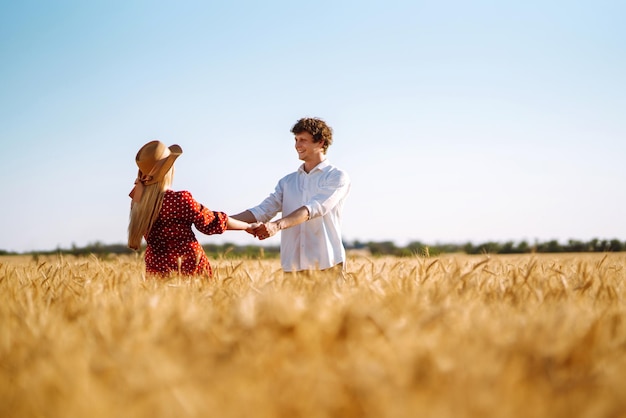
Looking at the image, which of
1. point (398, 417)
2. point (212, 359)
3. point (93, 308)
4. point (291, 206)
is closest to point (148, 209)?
point (291, 206)

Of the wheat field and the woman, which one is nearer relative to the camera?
the wheat field

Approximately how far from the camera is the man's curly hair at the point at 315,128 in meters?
4.74

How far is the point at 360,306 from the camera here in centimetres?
168

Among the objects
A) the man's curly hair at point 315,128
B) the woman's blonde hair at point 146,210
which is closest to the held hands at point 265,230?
the woman's blonde hair at point 146,210

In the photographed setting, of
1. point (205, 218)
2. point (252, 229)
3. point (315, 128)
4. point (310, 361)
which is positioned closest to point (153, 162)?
point (205, 218)

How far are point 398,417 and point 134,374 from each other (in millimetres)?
572

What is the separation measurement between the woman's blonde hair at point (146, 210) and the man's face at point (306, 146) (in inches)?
48.4

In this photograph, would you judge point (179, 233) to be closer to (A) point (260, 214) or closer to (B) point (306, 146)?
(A) point (260, 214)

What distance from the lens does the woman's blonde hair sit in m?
3.88

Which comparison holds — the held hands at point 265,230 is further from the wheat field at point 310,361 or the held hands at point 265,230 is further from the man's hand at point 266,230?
the wheat field at point 310,361

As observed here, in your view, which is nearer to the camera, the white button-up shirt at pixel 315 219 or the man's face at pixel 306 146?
the white button-up shirt at pixel 315 219

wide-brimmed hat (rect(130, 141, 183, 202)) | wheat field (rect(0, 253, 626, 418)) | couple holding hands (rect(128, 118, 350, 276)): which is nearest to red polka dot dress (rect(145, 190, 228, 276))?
couple holding hands (rect(128, 118, 350, 276))

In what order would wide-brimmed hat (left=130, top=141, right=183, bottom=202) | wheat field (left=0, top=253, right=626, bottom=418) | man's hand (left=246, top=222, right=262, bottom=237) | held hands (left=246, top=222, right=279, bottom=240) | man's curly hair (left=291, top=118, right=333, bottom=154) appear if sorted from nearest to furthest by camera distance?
wheat field (left=0, top=253, right=626, bottom=418), wide-brimmed hat (left=130, top=141, right=183, bottom=202), held hands (left=246, top=222, right=279, bottom=240), man's hand (left=246, top=222, right=262, bottom=237), man's curly hair (left=291, top=118, right=333, bottom=154)

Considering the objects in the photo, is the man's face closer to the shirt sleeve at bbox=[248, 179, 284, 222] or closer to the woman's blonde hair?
the shirt sleeve at bbox=[248, 179, 284, 222]
